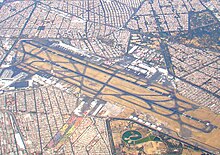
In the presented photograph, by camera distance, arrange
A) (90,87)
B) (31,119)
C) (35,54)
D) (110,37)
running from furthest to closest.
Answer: (110,37)
(35,54)
(90,87)
(31,119)

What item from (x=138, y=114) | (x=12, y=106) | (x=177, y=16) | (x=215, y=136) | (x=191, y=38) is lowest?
(x=215, y=136)

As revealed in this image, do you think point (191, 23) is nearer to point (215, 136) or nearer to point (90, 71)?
point (90, 71)

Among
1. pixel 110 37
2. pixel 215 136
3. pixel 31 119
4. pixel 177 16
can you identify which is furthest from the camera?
pixel 177 16

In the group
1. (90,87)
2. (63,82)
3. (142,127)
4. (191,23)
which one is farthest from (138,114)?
(191,23)

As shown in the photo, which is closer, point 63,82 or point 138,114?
point 138,114

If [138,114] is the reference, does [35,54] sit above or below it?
above

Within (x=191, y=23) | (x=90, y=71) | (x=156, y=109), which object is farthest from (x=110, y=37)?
(x=156, y=109)

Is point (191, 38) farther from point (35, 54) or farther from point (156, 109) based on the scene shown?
point (35, 54)
